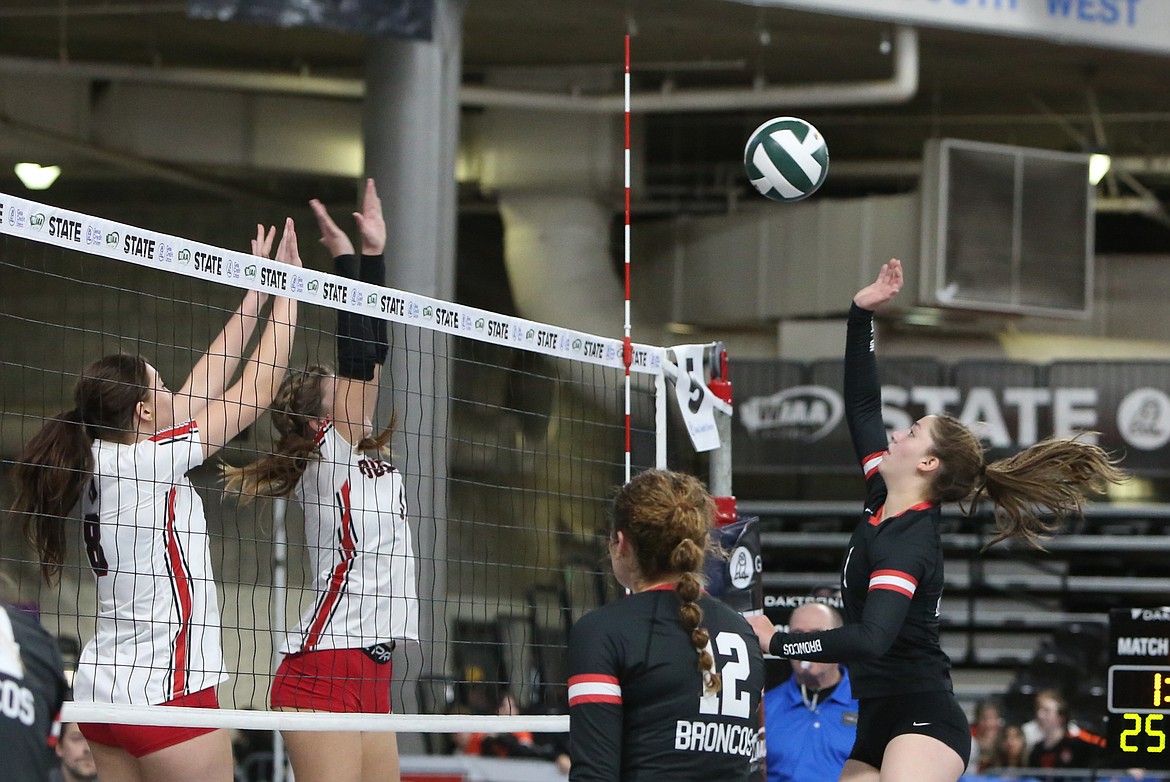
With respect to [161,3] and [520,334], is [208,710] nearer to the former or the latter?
[520,334]

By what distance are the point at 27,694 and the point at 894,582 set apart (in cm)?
249

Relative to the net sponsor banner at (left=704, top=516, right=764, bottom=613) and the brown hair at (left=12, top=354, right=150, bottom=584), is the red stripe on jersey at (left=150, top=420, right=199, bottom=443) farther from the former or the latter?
the net sponsor banner at (left=704, top=516, right=764, bottom=613)

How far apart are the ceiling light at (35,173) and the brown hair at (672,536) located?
12.4 metres

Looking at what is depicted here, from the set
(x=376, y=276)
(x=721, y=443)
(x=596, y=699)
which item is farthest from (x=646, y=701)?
(x=721, y=443)

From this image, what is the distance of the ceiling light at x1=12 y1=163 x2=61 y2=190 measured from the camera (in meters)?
14.3

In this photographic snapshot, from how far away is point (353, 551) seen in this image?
4469 millimetres

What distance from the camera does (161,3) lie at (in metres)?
12.2

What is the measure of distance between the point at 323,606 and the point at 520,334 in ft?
4.09

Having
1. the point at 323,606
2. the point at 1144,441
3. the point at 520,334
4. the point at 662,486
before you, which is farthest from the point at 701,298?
the point at 662,486

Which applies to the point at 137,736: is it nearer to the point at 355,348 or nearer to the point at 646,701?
the point at 355,348

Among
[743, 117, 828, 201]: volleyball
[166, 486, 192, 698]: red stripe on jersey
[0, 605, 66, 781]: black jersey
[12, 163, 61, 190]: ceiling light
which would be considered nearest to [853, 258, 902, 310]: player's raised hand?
[743, 117, 828, 201]: volleyball

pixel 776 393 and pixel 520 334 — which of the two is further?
pixel 776 393

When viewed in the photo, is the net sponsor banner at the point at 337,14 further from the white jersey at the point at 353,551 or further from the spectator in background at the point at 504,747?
the white jersey at the point at 353,551

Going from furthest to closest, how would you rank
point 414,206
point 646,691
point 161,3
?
point 161,3
point 414,206
point 646,691
